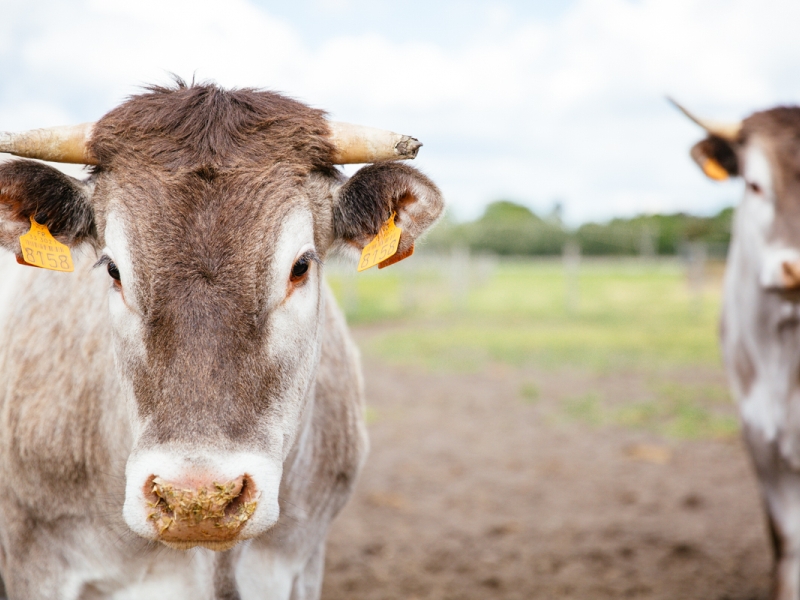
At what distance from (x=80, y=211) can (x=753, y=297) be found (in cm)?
358

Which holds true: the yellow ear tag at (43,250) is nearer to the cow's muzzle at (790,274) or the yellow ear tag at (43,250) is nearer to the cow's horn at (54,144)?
the cow's horn at (54,144)

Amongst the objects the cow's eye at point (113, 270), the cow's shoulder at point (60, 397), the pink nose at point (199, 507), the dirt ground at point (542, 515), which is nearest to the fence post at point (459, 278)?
the dirt ground at point (542, 515)

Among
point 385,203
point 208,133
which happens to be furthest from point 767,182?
point 208,133

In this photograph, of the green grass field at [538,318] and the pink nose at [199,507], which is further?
the green grass field at [538,318]

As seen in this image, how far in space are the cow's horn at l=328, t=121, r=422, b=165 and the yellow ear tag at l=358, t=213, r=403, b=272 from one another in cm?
22

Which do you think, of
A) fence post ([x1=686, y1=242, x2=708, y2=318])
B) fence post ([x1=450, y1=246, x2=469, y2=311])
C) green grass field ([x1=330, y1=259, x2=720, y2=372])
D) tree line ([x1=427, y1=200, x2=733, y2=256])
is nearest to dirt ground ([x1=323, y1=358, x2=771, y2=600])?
green grass field ([x1=330, y1=259, x2=720, y2=372])

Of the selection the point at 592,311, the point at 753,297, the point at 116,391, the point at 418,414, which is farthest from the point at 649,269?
the point at 116,391

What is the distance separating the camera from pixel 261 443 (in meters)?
1.88

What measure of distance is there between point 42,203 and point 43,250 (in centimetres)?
15

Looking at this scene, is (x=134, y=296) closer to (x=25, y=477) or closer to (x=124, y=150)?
(x=124, y=150)

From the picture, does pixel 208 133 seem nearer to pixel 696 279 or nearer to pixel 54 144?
pixel 54 144

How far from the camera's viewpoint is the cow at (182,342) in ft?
6.01

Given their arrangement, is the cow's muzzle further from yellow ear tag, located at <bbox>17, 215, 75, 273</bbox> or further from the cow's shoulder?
yellow ear tag, located at <bbox>17, 215, 75, 273</bbox>

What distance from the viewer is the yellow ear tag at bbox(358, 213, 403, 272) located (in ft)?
7.54
